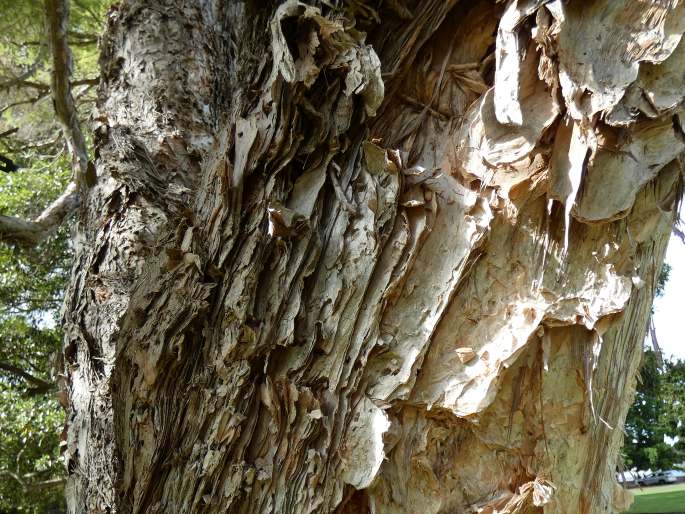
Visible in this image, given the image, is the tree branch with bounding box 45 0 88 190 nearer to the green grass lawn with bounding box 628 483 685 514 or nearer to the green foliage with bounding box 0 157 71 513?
the green foliage with bounding box 0 157 71 513

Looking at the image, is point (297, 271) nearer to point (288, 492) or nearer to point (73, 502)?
point (288, 492)

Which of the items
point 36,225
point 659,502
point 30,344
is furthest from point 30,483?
point 659,502

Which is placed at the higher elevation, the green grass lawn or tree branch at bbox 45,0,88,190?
tree branch at bbox 45,0,88,190

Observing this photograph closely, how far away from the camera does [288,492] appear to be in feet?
4.40

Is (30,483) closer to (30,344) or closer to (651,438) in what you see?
(30,344)

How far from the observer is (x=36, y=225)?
275 cm

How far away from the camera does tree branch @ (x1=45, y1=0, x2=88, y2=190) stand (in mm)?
2596

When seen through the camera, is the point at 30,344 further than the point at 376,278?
Yes

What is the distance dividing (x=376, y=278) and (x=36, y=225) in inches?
Result: 79.0

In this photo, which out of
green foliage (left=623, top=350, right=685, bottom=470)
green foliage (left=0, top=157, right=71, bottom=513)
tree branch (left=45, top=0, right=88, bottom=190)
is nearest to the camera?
tree branch (left=45, top=0, right=88, bottom=190)

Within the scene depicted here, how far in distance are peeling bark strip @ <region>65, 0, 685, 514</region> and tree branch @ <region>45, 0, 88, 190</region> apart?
114 cm

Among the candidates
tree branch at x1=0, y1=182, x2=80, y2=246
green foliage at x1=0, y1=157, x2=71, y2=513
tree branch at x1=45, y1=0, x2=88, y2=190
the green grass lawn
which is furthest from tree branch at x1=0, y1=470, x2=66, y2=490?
the green grass lawn

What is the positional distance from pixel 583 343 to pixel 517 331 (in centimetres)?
21

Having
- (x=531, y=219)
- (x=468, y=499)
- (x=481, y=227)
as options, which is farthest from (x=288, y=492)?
(x=531, y=219)
